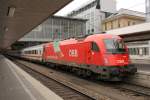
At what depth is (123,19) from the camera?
7712 centimetres

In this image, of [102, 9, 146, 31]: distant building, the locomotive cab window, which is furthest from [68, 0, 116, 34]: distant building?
the locomotive cab window

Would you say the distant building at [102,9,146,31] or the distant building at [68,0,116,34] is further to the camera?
the distant building at [102,9,146,31]

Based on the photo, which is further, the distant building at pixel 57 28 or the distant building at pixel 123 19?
the distant building at pixel 57 28

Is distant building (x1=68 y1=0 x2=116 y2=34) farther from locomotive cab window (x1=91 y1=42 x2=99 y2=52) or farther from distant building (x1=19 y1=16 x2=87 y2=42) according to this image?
locomotive cab window (x1=91 y1=42 x2=99 y2=52)

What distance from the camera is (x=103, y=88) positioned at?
14906 mm

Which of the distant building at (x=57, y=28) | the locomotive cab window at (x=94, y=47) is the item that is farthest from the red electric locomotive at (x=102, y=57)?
the distant building at (x=57, y=28)

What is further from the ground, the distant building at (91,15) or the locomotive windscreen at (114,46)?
the distant building at (91,15)

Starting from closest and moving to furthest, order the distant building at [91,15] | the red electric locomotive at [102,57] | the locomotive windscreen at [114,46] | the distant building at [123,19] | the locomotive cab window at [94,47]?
1. the red electric locomotive at [102,57]
2. the locomotive windscreen at [114,46]
3. the locomotive cab window at [94,47]
4. the distant building at [91,15]
5. the distant building at [123,19]

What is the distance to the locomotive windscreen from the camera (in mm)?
16128

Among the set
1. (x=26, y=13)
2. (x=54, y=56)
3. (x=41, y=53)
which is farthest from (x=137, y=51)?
(x=26, y=13)

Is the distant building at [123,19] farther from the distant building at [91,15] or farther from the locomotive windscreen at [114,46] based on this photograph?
the locomotive windscreen at [114,46]

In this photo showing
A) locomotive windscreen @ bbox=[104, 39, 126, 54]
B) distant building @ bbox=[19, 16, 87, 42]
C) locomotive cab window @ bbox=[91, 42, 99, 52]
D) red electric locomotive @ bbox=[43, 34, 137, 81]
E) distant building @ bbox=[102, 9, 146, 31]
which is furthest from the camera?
distant building @ bbox=[19, 16, 87, 42]

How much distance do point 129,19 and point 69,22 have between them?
22615 mm

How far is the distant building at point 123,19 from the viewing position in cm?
7706
